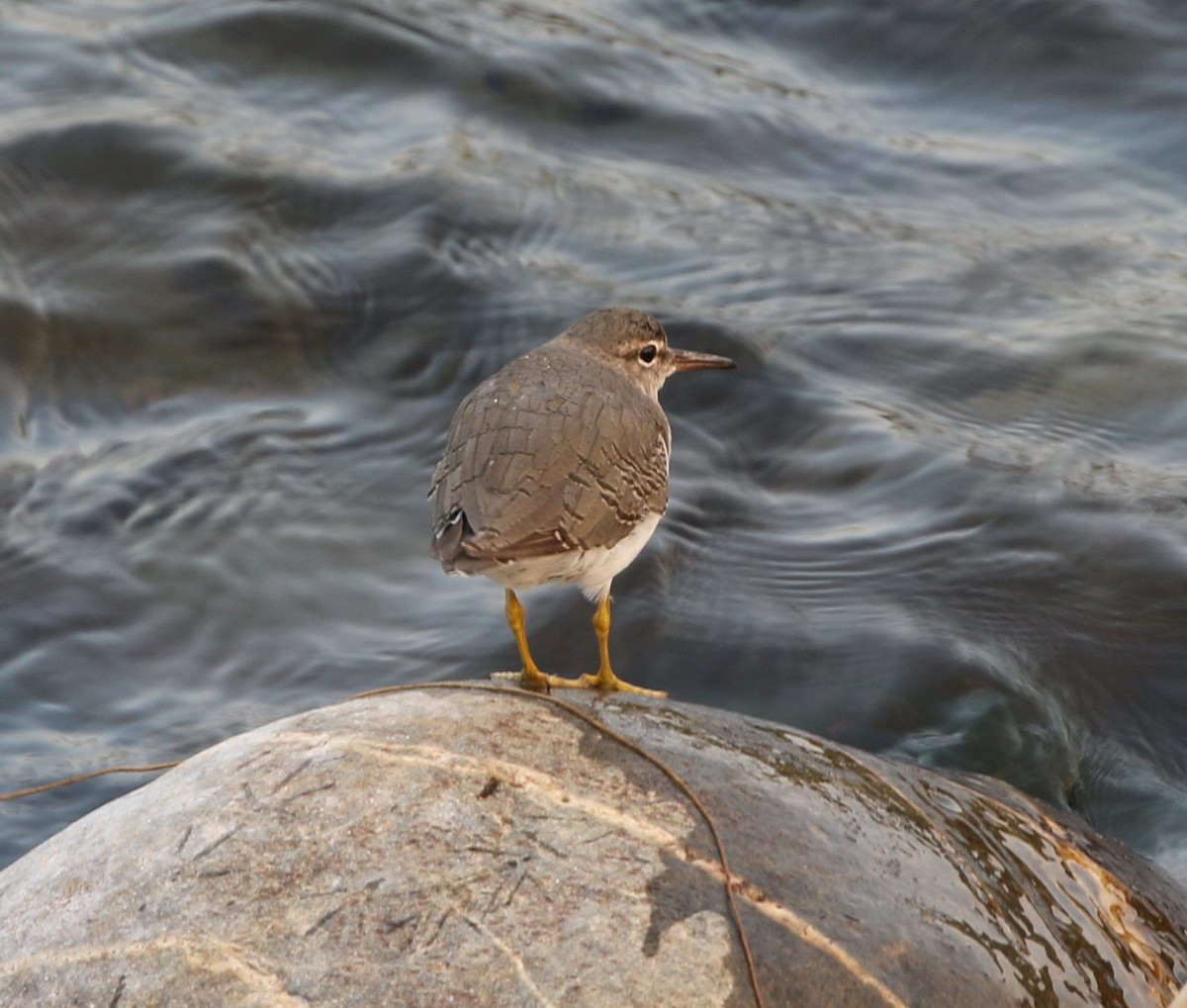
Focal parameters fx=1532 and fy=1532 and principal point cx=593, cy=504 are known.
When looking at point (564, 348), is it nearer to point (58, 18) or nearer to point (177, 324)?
point (177, 324)

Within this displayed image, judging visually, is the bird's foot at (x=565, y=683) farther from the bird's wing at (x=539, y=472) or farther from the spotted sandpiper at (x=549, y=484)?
the bird's wing at (x=539, y=472)

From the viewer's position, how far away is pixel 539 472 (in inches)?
182

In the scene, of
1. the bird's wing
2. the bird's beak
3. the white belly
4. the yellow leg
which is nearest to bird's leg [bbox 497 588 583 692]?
the yellow leg

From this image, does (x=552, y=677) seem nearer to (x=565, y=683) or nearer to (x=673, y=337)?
(x=565, y=683)

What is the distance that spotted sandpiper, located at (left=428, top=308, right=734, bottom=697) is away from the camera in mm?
4414

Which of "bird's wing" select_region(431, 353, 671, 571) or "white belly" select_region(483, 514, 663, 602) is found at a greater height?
"bird's wing" select_region(431, 353, 671, 571)

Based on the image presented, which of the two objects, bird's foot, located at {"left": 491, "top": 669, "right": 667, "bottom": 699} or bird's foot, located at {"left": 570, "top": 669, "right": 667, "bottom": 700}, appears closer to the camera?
bird's foot, located at {"left": 491, "top": 669, "right": 667, "bottom": 699}

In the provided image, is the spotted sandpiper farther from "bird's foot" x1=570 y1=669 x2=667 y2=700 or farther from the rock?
the rock

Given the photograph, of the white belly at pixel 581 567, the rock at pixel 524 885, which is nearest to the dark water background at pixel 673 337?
the white belly at pixel 581 567

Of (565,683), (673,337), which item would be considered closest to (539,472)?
(565,683)

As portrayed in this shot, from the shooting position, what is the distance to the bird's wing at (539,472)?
14.4 ft

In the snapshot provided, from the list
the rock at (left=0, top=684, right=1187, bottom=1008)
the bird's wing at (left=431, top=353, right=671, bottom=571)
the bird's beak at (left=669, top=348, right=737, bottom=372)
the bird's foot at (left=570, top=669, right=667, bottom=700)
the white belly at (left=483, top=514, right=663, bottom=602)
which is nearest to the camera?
the rock at (left=0, top=684, right=1187, bottom=1008)

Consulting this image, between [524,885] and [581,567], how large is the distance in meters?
1.60

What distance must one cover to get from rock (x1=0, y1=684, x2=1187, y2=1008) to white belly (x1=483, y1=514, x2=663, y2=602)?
0.43 metres
